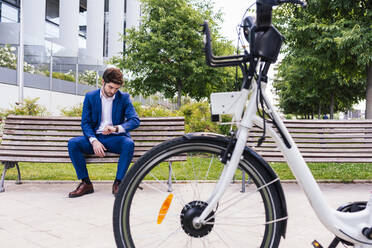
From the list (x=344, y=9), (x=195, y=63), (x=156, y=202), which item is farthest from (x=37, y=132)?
(x=195, y=63)

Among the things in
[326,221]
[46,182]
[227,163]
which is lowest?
[46,182]

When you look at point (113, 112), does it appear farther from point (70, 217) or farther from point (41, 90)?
point (41, 90)

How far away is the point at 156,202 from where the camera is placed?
12.8 ft

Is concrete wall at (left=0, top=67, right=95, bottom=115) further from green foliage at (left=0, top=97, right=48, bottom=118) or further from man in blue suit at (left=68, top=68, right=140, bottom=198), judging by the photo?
man in blue suit at (left=68, top=68, right=140, bottom=198)

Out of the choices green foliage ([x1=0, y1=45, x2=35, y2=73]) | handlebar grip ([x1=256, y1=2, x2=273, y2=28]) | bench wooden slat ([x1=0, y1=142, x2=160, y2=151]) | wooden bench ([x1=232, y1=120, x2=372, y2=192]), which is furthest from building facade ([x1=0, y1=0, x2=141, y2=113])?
handlebar grip ([x1=256, y1=2, x2=273, y2=28])

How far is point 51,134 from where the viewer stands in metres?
4.90

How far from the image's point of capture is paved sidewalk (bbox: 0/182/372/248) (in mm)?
2797

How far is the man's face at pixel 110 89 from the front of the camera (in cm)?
428

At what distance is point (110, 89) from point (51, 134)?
1283 millimetres

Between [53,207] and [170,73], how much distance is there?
53.0ft

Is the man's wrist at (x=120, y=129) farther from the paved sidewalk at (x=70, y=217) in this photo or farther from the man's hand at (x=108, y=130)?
the paved sidewalk at (x=70, y=217)

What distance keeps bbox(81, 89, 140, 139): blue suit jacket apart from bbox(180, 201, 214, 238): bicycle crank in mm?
2542

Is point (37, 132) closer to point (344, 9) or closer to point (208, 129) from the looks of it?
point (208, 129)

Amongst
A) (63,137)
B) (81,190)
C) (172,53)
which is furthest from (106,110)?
(172,53)
